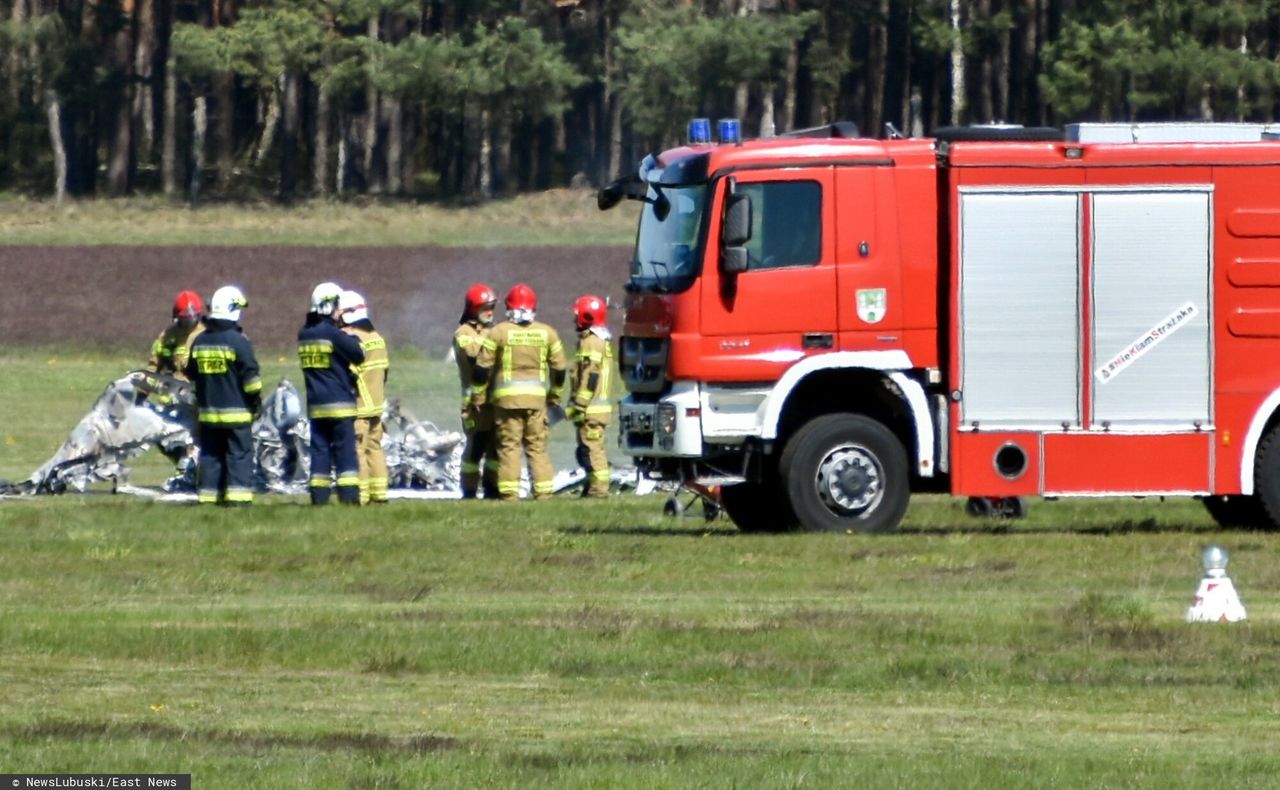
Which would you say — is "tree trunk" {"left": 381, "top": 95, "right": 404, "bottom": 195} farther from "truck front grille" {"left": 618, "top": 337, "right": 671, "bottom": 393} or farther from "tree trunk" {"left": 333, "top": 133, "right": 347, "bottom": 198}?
"truck front grille" {"left": 618, "top": 337, "right": 671, "bottom": 393}

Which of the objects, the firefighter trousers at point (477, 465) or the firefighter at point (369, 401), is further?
the firefighter trousers at point (477, 465)

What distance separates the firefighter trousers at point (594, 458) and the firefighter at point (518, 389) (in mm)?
641

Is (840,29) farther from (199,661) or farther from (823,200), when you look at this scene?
(199,661)

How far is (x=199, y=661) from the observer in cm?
1137

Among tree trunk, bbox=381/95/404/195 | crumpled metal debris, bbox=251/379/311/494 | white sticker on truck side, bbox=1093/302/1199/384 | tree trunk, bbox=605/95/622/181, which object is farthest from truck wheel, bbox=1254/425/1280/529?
tree trunk, bbox=605/95/622/181

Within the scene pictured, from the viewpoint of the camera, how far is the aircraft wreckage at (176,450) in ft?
71.0

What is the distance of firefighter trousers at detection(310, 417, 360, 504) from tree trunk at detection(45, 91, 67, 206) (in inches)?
2120

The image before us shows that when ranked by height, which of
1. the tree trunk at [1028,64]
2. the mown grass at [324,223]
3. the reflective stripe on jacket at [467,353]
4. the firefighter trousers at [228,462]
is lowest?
the firefighter trousers at [228,462]

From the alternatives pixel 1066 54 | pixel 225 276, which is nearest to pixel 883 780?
pixel 225 276

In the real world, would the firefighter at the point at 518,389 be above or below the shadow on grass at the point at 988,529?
above

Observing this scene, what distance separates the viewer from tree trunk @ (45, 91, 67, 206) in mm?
73250

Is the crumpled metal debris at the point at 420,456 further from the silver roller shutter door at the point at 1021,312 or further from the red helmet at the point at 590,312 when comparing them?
the silver roller shutter door at the point at 1021,312

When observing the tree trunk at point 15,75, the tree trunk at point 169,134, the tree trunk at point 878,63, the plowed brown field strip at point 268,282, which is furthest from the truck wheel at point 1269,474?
the tree trunk at point 15,75

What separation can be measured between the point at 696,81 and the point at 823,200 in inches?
2151
